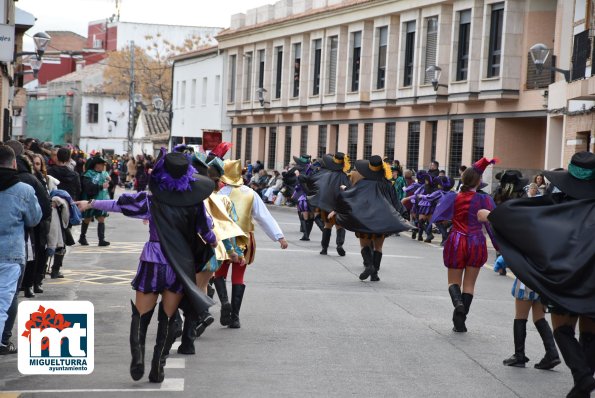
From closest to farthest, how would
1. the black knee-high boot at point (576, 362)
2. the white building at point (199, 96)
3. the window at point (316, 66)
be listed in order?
the black knee-high boot at point (576, 362)
the window at point (316, 66)
the white building at point (199, 96)

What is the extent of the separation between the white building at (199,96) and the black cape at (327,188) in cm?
3751

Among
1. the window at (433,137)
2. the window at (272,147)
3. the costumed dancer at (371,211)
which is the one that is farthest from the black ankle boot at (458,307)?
the window at (272,147)

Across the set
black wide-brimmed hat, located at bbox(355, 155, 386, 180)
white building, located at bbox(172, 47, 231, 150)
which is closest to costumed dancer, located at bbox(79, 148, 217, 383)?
black wide-brimmed hat, located at bbox(355, 155, 386, 180)

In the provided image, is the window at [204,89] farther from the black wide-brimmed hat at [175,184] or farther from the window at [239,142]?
the black wide-brimmed hat at [175,184]

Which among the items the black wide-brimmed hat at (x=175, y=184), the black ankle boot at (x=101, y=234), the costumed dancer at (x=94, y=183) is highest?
the black wide-brimmed hat at (x=175, y=184)

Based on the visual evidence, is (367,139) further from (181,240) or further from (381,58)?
(181,240)

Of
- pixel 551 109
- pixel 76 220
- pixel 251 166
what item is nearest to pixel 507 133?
pixel 551 109

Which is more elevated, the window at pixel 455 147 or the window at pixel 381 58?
the window at pixel 381 58

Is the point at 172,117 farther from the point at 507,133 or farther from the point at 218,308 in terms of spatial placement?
the point at 218,308

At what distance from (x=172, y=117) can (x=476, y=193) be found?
57574 millimetres

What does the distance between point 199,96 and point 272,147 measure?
30.0 ft

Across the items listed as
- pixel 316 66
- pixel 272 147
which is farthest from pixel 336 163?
pixel 272 147

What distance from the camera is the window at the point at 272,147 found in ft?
188

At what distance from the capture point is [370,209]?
16.9 metres
